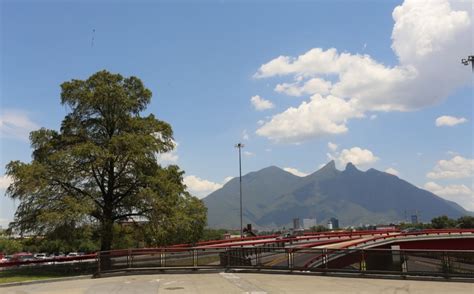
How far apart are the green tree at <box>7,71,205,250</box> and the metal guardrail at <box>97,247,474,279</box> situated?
578cm

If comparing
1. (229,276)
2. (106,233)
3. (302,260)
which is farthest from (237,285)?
(106,233)

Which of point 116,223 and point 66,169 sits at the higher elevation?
point 66,169

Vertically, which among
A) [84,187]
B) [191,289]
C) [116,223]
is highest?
[84,187]

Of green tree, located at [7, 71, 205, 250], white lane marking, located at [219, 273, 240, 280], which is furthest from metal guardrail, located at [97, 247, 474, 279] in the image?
green tree, located at [7, 71, 205, 250]

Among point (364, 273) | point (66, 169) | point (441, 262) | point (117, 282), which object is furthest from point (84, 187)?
point (441, 262)

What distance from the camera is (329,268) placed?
76.8ft

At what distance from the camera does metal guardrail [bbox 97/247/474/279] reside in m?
21.1

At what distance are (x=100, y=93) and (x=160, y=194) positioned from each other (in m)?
8.05

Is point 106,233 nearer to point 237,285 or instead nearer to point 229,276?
point 229,276

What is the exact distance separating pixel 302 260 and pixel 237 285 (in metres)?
5.63

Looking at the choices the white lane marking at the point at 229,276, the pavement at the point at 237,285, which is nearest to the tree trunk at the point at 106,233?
the pavement at the point at 237,285

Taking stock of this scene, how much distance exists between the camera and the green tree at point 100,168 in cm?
3164

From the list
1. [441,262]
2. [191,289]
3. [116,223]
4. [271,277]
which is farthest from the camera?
[116,223]

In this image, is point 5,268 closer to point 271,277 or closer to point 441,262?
point 271,277
